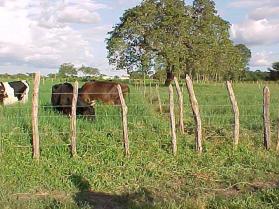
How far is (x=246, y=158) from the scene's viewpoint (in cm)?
936

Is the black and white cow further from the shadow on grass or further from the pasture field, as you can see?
the shadow on grass

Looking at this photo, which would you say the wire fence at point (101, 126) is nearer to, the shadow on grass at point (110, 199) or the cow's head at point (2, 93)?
the shadow on grass at point (110, 199)

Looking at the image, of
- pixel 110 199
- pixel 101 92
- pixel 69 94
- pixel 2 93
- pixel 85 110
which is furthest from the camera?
pixel 2 93

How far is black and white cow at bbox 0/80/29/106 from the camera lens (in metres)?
16.3

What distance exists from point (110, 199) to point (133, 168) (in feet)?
4.53

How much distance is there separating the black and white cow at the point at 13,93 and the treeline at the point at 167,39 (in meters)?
19.6

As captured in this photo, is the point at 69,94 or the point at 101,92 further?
the point at 101,92

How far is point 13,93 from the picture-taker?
17.0 metres

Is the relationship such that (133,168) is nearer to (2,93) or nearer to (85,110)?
(85,110)

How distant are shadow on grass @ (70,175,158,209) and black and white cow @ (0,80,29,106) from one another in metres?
8.81

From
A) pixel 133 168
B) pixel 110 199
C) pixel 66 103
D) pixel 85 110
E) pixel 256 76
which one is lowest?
pixel 110 199

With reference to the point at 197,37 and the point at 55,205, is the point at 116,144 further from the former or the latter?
the point at 197,37

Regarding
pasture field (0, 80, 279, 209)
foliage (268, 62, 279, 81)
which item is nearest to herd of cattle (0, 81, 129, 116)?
pasture field (0, 80, 279, 209)

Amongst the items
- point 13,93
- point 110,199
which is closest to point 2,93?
point 13,93
